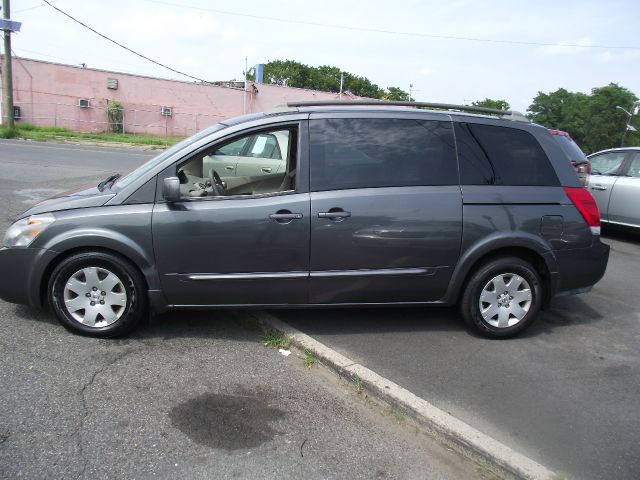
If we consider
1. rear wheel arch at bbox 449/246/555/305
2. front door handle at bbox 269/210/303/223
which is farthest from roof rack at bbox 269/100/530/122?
rear wheel arch at bbox 449/246/555/305

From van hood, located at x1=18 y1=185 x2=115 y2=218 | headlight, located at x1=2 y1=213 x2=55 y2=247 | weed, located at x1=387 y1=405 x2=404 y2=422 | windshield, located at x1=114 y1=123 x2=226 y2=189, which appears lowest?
weed, located at x1=387 y1=405 x2=404 y2=422

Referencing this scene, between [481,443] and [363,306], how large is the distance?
1.61 meters

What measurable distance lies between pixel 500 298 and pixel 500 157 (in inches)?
46.9

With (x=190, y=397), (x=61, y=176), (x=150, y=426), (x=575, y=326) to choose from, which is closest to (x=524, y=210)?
(x=575, y=326)

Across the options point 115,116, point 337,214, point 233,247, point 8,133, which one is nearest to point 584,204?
point 337,214

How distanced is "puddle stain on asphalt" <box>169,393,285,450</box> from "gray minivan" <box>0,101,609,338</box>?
38.3 inches

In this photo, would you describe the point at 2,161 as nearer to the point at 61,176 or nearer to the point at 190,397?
the point at 61,176

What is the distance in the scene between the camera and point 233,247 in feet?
13.0

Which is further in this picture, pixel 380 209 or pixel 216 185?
pixel 216 185

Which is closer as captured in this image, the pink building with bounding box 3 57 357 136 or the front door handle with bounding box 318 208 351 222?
the front door handle with bounding box 318 208 351 222

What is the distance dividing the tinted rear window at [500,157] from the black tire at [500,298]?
697 mm

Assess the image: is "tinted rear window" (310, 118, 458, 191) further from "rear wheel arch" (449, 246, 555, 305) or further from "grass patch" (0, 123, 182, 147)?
"grass patch" (0, 123, 182, 147)

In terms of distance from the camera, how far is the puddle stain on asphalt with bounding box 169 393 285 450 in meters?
2.91

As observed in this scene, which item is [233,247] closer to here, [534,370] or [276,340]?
[276,340]
